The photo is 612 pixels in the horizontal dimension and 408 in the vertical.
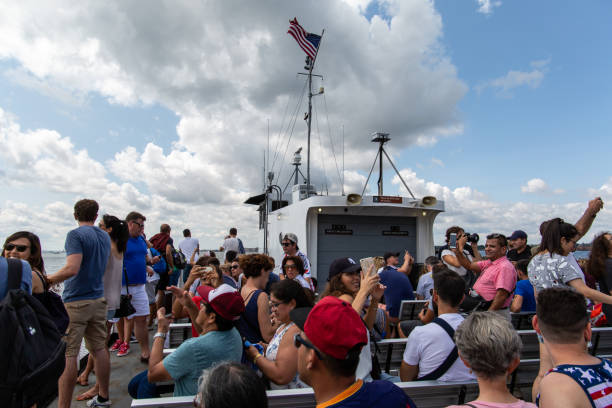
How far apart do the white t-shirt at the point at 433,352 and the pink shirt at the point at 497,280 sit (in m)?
1.61

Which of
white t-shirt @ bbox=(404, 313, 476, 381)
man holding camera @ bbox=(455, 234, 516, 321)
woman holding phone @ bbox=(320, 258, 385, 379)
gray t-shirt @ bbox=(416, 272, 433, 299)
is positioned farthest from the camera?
gray t-shirt @ bbox=(416, 272, 433, 299)

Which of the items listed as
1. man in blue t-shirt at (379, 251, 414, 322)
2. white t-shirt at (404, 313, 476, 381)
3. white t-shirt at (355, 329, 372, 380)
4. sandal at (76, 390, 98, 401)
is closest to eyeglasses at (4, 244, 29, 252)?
sandal at (76, 390, 98, 401)

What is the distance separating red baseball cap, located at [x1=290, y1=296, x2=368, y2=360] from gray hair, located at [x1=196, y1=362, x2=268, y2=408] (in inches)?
10.9

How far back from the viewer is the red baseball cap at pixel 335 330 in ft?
4.46

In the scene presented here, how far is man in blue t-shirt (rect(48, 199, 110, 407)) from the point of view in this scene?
9.94ft

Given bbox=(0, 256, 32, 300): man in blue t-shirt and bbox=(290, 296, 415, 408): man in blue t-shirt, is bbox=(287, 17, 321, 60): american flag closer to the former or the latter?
bbox=(0, 256, 32, 300): man in blue t-shirt

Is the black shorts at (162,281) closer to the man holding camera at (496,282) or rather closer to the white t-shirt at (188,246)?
the white t-shirt at (188,246)

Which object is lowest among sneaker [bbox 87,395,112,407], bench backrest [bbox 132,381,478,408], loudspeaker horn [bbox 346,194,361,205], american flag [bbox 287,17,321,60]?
sneaker [bbox 87,395,112,407]

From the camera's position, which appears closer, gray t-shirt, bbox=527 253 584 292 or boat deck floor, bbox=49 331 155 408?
gray t-shirt, bbox=527 253 584 292

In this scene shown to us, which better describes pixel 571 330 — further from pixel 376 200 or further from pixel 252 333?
pixel 376 200

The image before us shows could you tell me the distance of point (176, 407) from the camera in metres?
1.80

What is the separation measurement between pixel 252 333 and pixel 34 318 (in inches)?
62.6

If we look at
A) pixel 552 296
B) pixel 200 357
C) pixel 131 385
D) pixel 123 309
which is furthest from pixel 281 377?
pixel 123 309

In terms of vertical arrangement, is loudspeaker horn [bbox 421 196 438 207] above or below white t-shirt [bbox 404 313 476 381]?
above
